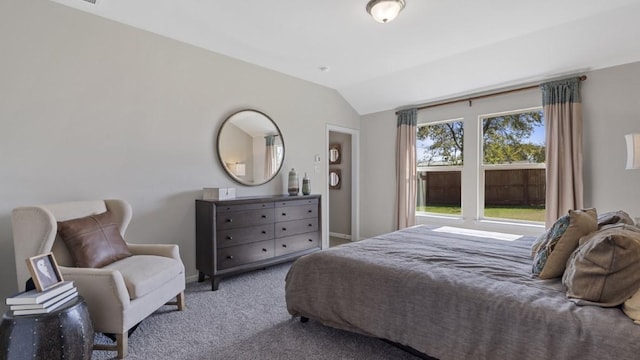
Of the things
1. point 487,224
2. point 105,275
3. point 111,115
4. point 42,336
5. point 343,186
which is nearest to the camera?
point 42,336

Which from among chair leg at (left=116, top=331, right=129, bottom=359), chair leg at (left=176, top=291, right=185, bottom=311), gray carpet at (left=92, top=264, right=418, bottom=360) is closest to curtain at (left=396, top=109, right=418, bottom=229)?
gray carpet at (left=92, top=264, right=418, bottom=360)

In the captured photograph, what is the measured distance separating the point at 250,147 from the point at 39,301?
2.63m

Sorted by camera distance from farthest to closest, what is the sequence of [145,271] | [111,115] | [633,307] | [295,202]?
[295,202] → [111,115] → [145,271] → [633,307]

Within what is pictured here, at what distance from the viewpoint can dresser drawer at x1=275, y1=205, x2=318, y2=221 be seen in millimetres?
3697

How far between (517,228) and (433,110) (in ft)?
6.65

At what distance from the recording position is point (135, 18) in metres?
2.85

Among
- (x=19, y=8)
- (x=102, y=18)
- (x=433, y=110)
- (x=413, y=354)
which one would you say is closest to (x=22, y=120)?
(x=19, y=8)

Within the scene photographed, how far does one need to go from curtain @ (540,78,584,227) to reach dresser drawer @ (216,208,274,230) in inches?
129

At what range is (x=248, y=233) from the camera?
338cm

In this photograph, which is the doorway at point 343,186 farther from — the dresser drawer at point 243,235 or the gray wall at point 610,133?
the gray wall at point 610,133

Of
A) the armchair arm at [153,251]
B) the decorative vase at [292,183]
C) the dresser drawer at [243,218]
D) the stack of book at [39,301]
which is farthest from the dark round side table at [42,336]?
the decorative vase at [292,183]

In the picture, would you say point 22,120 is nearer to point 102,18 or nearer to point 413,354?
point 102,18

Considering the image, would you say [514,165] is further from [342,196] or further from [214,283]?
[214,283]

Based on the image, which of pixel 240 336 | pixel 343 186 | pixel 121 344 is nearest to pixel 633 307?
pixel 240 336
